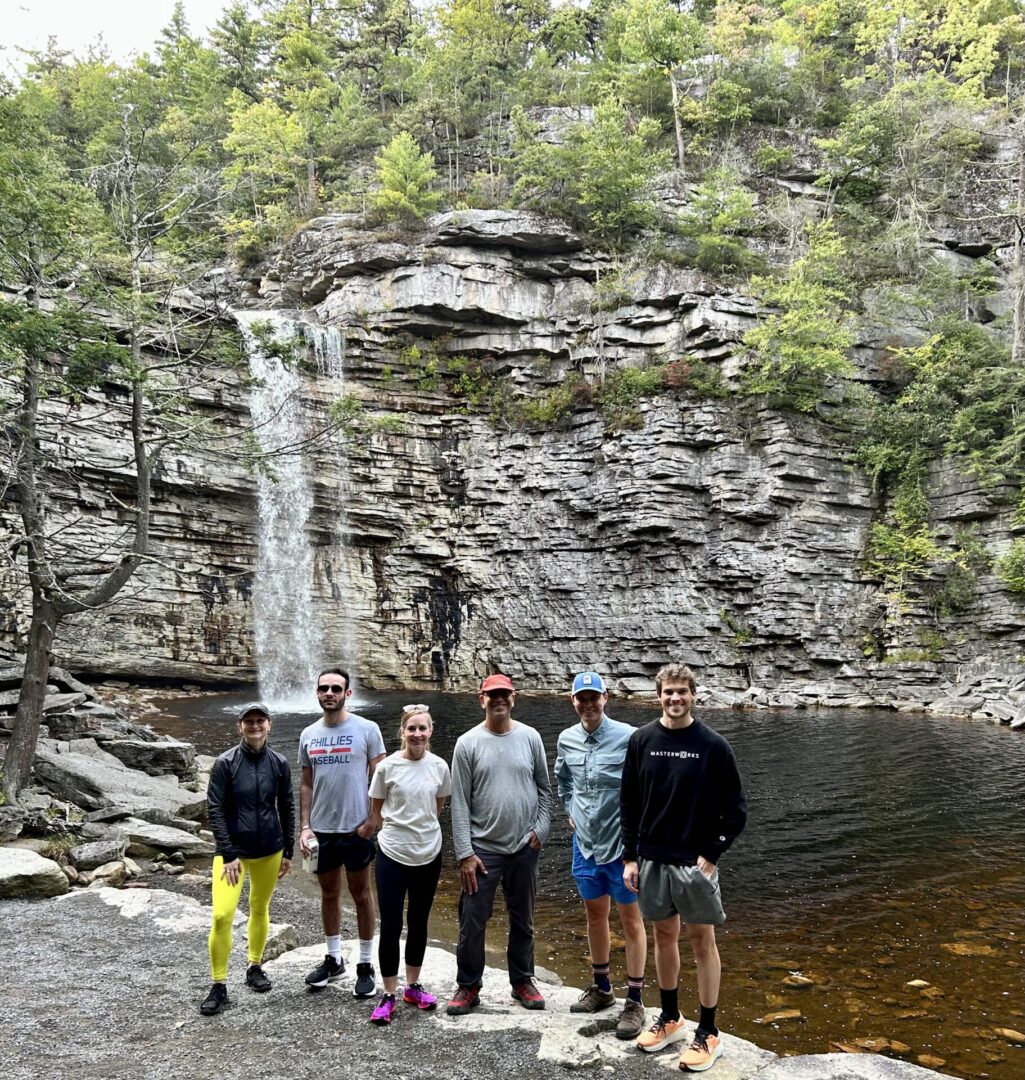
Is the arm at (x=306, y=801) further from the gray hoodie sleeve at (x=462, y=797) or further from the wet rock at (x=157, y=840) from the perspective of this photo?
the wet rock at (x=157, y=840)

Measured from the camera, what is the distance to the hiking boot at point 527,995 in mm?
4602

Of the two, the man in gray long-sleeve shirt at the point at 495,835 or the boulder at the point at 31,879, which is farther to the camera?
the boulder at the point at 31,879

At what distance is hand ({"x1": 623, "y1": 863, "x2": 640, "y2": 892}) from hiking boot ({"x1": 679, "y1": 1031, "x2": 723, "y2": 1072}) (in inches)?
30.7

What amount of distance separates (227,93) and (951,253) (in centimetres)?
3854

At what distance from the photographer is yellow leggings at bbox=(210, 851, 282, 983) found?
15.1 feet

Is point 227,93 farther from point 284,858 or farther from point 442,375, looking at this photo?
point 284,858

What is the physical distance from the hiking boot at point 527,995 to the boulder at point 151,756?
988 cm

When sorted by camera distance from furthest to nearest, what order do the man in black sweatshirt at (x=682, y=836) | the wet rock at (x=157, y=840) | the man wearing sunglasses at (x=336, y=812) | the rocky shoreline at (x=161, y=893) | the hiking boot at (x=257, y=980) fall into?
the wet rock at (x=157, y=840)
the man wearing sunglasses at (x=336, y=812)
the hiking boot at (x=257, y=980)
the man in black sweatshirt at (x=682, y=836)
the rocky shoreline at (x=161, y=893)

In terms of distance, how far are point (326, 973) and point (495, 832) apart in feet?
5.32

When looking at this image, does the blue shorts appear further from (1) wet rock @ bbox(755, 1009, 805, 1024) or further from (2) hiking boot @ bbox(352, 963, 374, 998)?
(1) wet rock @ bbox(755, 1009, 805, 1024)

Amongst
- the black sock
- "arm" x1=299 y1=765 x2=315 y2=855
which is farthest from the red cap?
the black sock

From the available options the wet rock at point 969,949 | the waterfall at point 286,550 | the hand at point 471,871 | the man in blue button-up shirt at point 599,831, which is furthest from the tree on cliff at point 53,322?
the waterfall at point 286,550

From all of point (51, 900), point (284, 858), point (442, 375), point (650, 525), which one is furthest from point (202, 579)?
point (284, 858)

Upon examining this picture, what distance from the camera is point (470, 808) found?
4605mm
